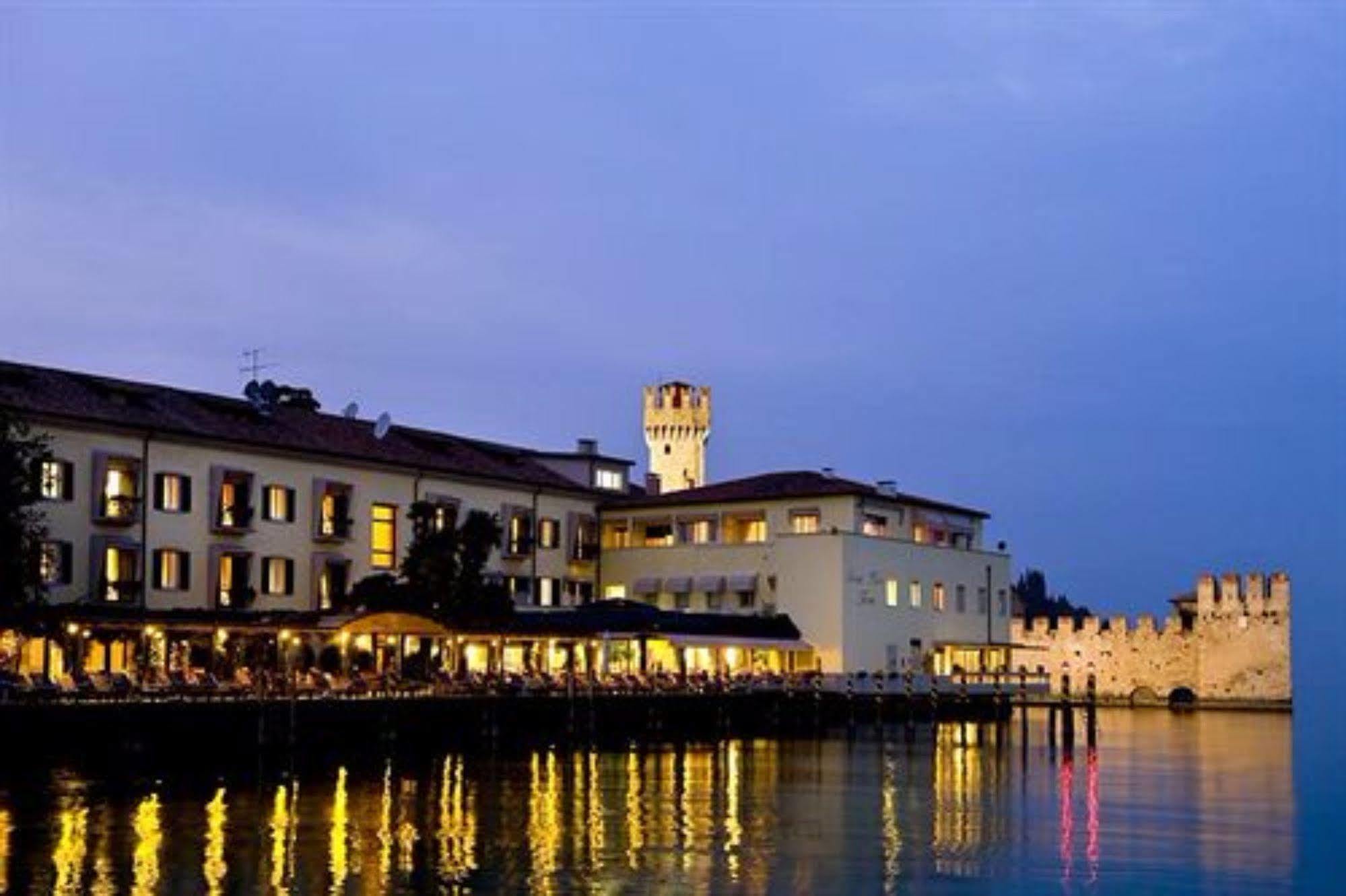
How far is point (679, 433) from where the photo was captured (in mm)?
122375

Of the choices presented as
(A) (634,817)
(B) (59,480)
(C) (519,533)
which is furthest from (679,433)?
(A) (634,817)

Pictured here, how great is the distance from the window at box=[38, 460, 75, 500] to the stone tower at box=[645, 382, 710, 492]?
6079 cm

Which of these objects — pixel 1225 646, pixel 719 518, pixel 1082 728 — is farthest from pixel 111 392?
pixel 1225 646

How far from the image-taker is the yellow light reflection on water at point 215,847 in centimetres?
3338

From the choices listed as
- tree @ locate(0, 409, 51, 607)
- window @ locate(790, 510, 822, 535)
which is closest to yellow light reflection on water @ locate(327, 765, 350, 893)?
tree @ locate(0, 409, 51, 607)

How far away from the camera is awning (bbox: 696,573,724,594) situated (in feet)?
278

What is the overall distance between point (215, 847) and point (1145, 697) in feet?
276

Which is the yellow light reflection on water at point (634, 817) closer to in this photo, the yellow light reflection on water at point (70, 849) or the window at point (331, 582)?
the yellow light reflection on water at point (70, 849)

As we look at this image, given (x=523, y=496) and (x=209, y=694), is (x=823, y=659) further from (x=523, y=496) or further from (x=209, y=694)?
(x=209, y=694)

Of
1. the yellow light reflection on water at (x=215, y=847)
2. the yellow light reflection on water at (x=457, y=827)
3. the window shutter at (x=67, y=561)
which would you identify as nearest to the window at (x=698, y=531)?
the window shutter at (x=67, y=561)

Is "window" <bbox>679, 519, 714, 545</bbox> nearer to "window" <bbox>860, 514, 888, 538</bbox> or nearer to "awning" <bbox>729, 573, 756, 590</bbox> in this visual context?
"awning" <bbox>729, 573, 756, 590</bbox>

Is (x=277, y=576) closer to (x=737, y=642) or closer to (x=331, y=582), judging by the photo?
(x=331, y=582)

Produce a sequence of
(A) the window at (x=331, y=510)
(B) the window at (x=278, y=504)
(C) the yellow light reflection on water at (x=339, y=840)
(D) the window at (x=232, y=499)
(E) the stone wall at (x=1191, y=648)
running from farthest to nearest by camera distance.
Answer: (E) the stone wall at (x=1191, y=648), (A) the window at (x=331, y=510), (B) the window at (x=278, y=504), (D) the window at (x=232, y=499), (C) the yellow light reflection on water at (x=339, y=840)

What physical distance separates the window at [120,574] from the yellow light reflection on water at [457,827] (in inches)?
543
